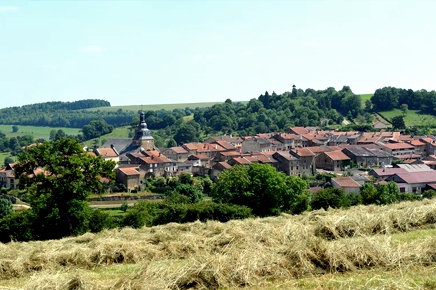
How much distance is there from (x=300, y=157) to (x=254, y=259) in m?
67.2

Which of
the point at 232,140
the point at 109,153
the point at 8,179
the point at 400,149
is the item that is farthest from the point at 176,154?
the point at 400,149

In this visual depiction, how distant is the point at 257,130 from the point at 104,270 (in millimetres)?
109575

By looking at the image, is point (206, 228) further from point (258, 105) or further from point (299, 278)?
point (258, 105)

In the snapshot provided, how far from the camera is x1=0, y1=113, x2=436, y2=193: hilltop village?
209 ft

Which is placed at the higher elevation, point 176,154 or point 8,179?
point 176,154

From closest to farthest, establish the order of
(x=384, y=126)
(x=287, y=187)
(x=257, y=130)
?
(x=287, y=187) < (x=384, y=126) < (x=257, y=130)

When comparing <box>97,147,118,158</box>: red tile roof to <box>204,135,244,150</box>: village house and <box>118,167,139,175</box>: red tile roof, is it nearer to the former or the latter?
<box>204,135,244,150</box>: village house

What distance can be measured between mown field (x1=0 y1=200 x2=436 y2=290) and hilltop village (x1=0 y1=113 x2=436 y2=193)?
45.9 m

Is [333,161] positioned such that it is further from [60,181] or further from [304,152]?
[60,181]

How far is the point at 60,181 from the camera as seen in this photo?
22531 mm

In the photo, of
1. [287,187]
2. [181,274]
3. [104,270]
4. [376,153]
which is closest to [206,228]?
[104,270]

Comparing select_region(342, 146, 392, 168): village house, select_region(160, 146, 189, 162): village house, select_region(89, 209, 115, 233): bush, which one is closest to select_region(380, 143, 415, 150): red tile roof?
select_region(342, 146, 392, 168): village house

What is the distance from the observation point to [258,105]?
13662cm

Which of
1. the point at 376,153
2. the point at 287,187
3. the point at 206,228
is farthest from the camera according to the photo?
Answer: the point at 376,153
